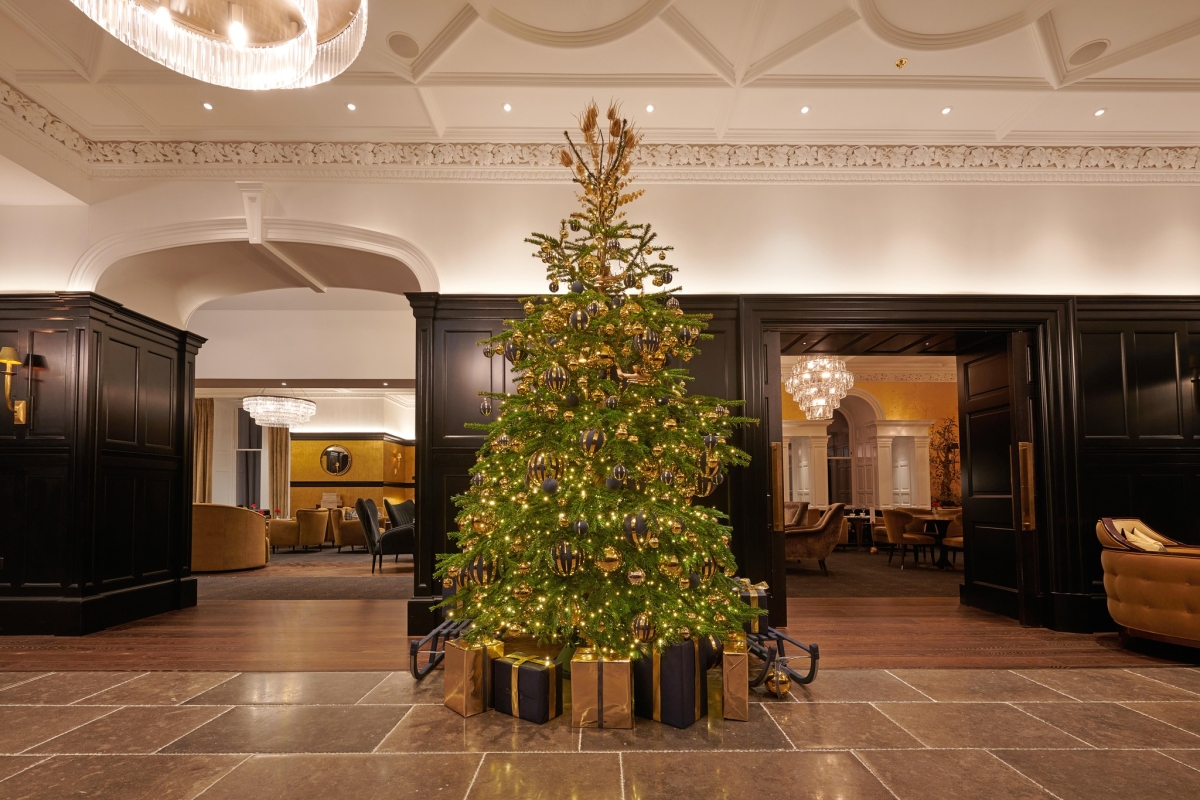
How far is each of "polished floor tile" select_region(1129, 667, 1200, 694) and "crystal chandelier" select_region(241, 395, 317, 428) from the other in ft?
41.2

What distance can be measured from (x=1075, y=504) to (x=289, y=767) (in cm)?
541

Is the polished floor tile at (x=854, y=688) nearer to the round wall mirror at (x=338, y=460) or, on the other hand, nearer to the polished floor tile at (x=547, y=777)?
the polished floor tile at (x=547, y=777)

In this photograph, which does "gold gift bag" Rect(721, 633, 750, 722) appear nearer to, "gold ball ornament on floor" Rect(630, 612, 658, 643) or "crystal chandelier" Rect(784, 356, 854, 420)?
"gold ball ornament on floor" Rect(630, 612, 658, 643)

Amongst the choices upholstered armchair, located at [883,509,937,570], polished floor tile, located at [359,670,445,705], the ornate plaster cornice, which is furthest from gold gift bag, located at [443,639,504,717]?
upholstered armchair, located at [883,509,937,570]

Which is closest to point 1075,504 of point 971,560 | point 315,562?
point 971,560

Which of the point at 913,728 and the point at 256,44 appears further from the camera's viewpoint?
the point at 913,728

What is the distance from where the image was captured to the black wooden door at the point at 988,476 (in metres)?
5.54

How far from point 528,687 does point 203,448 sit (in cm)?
1466

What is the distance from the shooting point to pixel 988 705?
10.6 feet

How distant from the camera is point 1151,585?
4.10 meters

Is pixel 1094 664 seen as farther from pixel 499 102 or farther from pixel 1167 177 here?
pixel 499 102

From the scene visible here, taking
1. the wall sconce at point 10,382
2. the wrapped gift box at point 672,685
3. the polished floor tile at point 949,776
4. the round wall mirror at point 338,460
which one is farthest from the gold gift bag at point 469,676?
the round wall mirror at point 338,460

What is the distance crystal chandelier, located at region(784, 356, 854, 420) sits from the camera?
1117 cm

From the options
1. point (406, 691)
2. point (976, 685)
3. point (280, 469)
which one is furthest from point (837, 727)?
point (280, 469)
